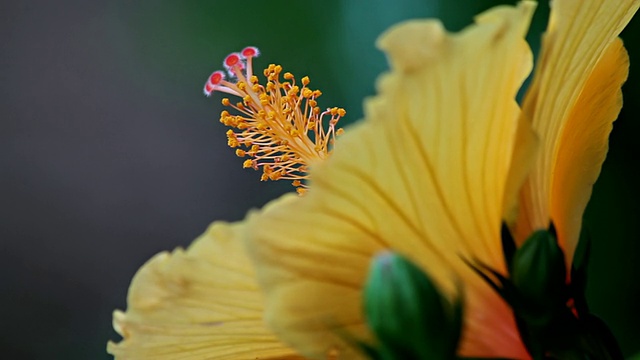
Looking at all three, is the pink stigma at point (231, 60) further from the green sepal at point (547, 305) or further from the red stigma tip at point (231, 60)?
the green sepal at point (547, 305)

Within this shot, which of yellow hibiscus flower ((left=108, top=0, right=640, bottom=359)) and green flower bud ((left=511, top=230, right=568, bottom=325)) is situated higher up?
yellow hibiscus flower ((left=108, top=0, right=640, bottom=359))

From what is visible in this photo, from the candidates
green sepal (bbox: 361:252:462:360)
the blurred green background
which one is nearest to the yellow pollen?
green sepal (bbox: 361:252:462:360)

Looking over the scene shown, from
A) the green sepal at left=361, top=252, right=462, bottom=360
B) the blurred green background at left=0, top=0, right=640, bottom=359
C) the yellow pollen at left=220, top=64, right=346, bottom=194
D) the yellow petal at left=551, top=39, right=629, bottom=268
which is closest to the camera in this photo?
the green sepal at left=361, top=252, right=462, bottom=360

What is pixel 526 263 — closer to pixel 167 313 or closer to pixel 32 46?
pixel 167 313

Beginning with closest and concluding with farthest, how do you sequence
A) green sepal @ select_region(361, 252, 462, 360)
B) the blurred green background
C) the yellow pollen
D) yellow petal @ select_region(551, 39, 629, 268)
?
green sepal @ select_region(361, 252, 462, 360), yellow petal @ select_region(551, 39, 629, 268), the yellow pollen, the blurred green background

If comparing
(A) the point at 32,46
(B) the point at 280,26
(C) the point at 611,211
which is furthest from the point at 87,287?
(C) the point at 611,211

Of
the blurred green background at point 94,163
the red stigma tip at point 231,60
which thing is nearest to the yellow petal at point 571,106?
the red stigma tip at point 231,60

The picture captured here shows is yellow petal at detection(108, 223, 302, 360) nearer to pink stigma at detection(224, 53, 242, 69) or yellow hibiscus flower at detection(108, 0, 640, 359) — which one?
yellow hibiscus flower at detection(108, 0, 640, 359)
